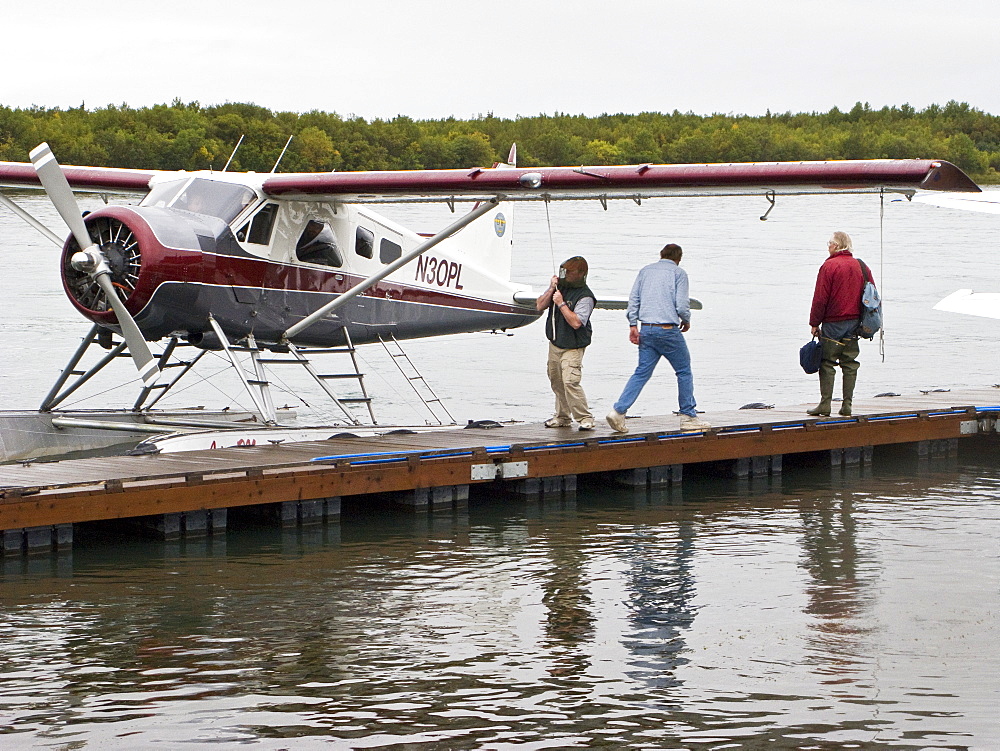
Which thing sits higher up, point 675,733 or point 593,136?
point 593,136

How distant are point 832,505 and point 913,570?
91.9 inches

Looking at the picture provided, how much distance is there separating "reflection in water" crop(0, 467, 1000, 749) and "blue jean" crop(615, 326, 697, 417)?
3.78ft

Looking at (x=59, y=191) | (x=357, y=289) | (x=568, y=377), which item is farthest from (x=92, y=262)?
(x=568, y=377)

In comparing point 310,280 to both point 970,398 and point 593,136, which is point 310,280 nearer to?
point 970,398

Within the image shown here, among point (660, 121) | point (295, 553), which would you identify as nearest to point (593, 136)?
point (660, 121)

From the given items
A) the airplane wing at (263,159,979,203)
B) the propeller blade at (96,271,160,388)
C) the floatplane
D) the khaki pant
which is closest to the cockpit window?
the floatplane

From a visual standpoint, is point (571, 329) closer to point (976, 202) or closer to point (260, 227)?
point (260, 227)

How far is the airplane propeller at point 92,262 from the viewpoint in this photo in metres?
10.6

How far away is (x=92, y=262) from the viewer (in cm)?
1061

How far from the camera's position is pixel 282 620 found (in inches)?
271

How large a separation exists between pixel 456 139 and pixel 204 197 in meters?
48.1

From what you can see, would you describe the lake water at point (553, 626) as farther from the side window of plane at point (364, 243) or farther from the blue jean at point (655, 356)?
the side window of plane at point (364, 243)

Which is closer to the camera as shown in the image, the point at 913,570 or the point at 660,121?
the point at 913,570

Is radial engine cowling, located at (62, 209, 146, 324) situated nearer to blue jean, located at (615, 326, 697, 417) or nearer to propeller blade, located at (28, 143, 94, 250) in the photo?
propeller blade, located at (28, 143, 94, 250)
